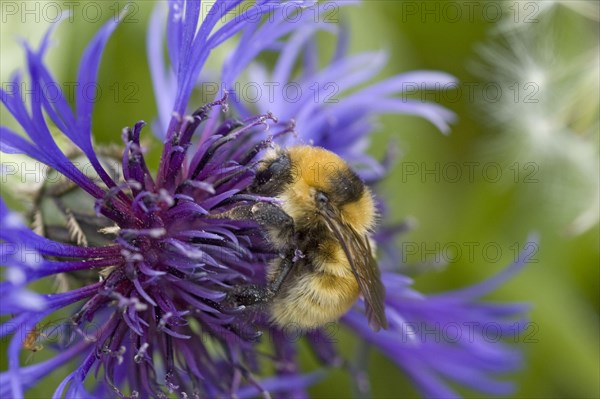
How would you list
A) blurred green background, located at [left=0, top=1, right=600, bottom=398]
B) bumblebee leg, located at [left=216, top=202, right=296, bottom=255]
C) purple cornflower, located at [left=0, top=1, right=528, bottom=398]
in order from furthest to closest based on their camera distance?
1. blurred green background, located at [left=0, top=1, right=600, bottom=398]
2. bumblebee leg, located at [left=216, top=202, right=296, bottom=255]
3. purple cornflower, located at [left=0, top=1, right=528, bottom=398]

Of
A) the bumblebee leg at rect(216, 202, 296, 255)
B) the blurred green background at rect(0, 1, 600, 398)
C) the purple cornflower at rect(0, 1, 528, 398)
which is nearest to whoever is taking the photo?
the purple cornflower at rect(0, 1, 528, 398)

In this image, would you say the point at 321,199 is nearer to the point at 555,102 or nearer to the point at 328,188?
the point at 328,188

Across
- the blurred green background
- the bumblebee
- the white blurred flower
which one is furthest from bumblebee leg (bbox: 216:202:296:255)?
the white blurred flower

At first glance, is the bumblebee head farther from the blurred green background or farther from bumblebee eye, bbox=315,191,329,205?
the blurred green background

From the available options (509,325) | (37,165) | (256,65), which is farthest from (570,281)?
(37,165)

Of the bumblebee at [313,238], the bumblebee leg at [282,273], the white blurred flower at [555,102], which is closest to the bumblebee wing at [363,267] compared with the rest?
the bumblebee at [313,238]

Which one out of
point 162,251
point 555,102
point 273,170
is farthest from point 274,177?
point 555,102

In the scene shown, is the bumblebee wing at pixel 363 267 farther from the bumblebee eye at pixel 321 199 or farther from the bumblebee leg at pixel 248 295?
the bumblebee leg at pixel 248 295
